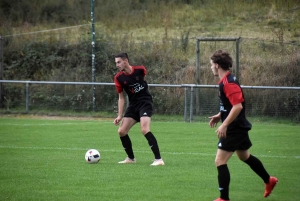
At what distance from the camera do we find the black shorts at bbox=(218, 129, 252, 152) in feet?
24.3

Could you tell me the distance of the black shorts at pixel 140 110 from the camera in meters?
11.1

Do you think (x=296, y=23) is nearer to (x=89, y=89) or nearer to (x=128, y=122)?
(x=89, y=89)

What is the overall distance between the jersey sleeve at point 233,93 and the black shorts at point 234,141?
16.5 inches

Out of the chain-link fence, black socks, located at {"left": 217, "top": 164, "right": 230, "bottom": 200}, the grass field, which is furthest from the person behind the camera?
the chain-link fence

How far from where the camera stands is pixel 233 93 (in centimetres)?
735

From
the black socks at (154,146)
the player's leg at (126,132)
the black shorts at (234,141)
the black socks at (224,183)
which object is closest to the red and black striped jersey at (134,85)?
the player's leg at (126,132)

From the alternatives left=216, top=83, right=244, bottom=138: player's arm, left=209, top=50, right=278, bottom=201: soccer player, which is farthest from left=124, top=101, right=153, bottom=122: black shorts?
left=216, top=83, right=244, bottom=138: player's arm

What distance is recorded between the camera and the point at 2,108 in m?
25.4

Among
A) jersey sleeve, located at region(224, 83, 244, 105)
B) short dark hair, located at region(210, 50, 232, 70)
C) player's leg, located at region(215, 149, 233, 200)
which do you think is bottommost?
player's leg, located at region(215, 149, 233, 200)

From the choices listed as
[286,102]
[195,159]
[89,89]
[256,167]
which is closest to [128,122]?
[195,159]

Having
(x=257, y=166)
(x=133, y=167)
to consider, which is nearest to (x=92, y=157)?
(x=133, y=167)

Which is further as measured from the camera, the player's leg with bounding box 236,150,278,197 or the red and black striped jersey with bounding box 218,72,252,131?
the player's leg with bounding box 236,150,278,197

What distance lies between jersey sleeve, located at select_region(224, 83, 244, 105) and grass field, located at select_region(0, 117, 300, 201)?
1.27 m

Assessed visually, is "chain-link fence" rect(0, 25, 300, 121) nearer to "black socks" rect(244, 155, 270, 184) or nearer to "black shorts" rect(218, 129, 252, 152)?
"black socks" rect(244, 155, 270, 184)
